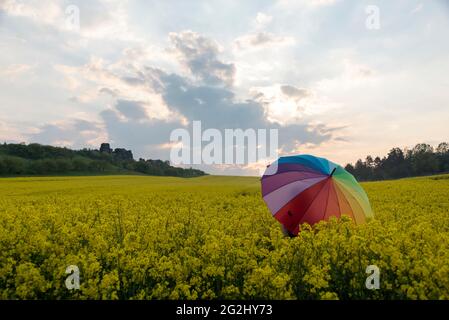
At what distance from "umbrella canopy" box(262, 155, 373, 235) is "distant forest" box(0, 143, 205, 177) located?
7700 cm

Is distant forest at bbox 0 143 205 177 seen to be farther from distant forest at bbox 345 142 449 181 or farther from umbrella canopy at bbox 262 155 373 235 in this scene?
umbrella canopy at bbox 262 155 373 235

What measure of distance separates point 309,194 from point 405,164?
3652 inches

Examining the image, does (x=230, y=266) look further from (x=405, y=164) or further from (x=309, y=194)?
(x=405, y=164)

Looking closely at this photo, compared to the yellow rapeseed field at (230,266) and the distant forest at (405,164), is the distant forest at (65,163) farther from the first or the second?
the yellow rapeseed field at (230,266)

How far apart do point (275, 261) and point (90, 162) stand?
92089 mm

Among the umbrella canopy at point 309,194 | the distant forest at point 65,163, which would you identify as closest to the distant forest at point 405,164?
the distant forest at point 65,163

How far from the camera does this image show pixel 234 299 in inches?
173

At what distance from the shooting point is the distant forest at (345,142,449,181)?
8089 centimetres

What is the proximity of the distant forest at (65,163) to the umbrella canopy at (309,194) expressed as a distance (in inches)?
3031

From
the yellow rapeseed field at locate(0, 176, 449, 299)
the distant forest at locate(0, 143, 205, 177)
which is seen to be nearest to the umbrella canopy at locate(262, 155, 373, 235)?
the yellow rapeseed field at locate(0, 176, 449, 299)

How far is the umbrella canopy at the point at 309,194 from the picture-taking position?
7.16 meters

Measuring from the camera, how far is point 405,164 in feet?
295
